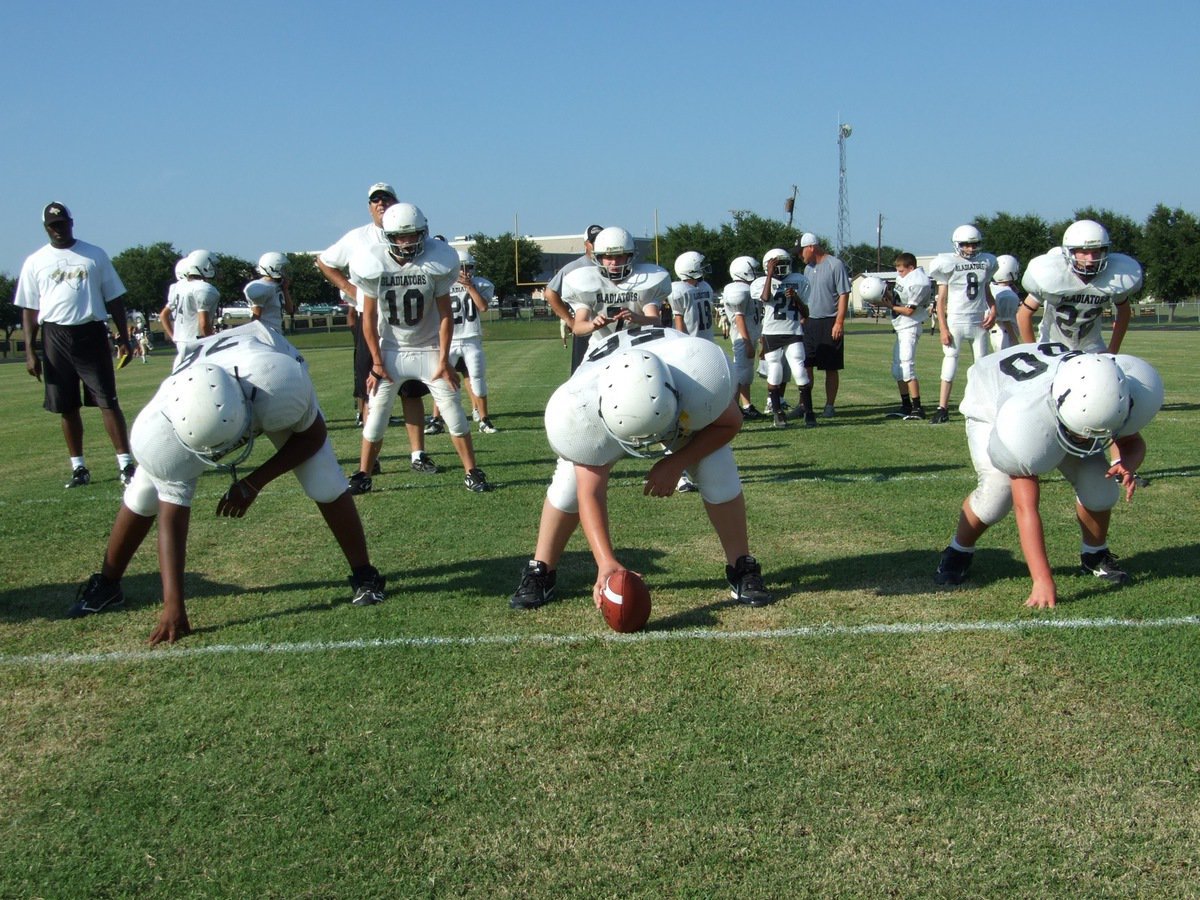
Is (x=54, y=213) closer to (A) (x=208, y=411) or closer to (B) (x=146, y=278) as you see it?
(A) (x=208, y=411)

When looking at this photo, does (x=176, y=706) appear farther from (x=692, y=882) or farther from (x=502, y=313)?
(x=502, y=313)

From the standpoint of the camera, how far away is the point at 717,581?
5.16m

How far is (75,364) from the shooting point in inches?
327

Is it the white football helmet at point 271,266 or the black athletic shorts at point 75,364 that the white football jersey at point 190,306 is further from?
the black athletic shorts at point 75,364

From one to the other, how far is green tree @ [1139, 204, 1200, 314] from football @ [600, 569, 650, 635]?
58.5 metres

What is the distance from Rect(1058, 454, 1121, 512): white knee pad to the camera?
4887mm

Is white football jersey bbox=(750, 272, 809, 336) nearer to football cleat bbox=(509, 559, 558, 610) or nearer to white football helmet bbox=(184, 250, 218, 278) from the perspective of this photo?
white football helmet bbox=(184, 250, 218, 278)

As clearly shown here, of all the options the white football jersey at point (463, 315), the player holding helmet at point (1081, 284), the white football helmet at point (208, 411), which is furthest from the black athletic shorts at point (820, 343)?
the white football helmet at point (208, 411)

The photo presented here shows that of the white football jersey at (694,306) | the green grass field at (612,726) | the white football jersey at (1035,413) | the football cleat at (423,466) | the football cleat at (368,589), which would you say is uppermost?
the white football jersey at (694,306)

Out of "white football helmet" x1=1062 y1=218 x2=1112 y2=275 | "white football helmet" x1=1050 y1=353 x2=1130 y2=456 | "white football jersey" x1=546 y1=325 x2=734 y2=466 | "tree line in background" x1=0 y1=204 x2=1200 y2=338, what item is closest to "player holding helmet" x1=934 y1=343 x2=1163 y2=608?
"white football helmet" x1=1050 y1=353 x2=1130 y2=456

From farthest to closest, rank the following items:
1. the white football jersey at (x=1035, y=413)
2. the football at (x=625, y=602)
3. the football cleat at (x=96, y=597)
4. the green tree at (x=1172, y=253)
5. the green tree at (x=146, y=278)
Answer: the green tree at (x=146, y=278) → the green tree at (x=1172, y=253) → the football cleat at (x=96, y=597) → the white football jersey at (x=1035, y=413) → the football at (x=625, y=602)

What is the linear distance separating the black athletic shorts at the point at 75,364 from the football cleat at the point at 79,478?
0.50m

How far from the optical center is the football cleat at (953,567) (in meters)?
4.98

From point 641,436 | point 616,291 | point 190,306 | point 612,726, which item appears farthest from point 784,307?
point 612,726
